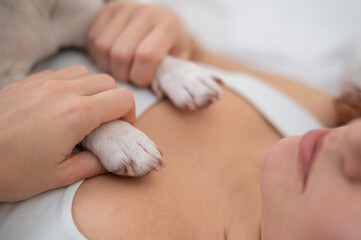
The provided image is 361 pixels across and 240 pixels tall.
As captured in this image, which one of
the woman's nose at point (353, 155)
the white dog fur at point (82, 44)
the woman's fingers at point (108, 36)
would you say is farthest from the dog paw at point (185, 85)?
the woman's nose at point (353, 155)

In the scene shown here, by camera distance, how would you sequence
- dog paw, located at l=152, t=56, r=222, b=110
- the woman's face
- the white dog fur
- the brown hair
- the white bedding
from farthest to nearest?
the white bedding, the brown hair, dog paw, located at l=152, t=56, r=222, b=110, the white dog fur, the woman's face

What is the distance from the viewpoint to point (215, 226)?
0.61m

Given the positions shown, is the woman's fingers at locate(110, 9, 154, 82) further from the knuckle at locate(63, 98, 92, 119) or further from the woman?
the knuckle at locate(63, 98, 92, 119)

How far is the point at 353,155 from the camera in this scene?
1.51 ft

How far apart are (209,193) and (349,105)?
0.43m

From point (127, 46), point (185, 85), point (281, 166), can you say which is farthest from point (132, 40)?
point (281, 166)

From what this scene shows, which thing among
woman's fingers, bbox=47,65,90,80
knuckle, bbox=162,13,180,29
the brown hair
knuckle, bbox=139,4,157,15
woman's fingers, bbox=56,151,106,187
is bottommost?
woman's fingers, bbox=56,151,106,187

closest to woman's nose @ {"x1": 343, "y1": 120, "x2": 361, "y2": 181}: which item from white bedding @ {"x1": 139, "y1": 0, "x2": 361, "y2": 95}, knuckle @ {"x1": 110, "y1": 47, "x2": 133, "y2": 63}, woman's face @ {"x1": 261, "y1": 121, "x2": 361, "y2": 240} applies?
woman's face @ {"x1": 261, "y1": 121, "x2": 361, "y2": 240}

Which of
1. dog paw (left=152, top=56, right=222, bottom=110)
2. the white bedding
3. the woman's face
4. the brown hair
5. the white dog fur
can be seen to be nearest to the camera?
the woman's face

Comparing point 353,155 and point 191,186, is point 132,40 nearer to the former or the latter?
point 191,186

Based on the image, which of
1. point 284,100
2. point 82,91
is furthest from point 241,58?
point 82,91

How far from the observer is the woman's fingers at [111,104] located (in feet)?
1.85

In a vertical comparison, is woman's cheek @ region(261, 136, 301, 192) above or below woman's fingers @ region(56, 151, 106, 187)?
above

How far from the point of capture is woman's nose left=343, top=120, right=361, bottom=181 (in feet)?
1.50
